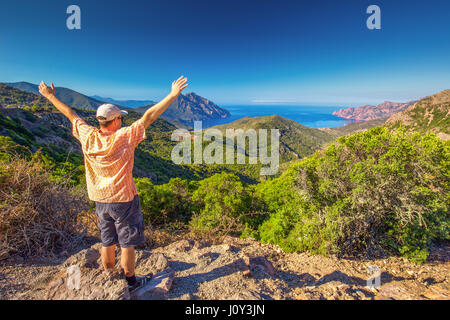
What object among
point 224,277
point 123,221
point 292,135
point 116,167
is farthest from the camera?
point 292,135

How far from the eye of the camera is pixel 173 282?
300cm

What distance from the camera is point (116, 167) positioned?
2.30 meters

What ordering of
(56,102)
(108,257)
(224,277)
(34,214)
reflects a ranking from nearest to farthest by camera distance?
(56,102) → (108,257) → (224,277) → (34,214)

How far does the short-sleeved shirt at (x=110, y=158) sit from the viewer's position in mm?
2219

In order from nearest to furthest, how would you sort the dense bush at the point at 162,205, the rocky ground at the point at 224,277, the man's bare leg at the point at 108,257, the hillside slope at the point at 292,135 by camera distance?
the rocky ground at the point at 224,277, the man's bare leg at the point at 108,257, the dense bush at the point at 162,205, the hillside slope at the point at 292,135

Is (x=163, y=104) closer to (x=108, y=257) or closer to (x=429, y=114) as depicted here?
(x=108, y=257)

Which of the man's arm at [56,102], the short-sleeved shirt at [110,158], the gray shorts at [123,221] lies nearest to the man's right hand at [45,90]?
the man's arm at [56,102]

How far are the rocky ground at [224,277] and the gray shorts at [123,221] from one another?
0.54 metres

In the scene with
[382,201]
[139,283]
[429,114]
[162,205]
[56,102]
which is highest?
[429,114]

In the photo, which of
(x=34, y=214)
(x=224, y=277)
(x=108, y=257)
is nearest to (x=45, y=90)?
(x=108, y=257)

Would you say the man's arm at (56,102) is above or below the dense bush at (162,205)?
above

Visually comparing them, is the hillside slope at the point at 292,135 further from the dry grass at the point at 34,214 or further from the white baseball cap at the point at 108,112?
the white baseball cap at the point at 108,112

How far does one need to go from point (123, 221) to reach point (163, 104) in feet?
5.10
